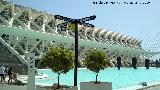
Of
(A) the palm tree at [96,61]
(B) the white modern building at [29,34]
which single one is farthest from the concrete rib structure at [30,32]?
(A) the palm tree at [96,61]

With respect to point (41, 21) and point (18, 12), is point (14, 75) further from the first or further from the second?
point (41, 21)

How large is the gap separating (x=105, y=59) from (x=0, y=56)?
26.7 m

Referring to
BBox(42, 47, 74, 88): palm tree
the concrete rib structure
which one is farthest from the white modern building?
BBox(42, 47, 74, 88): palm tree

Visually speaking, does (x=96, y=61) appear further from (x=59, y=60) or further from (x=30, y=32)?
(x=30, y=32)

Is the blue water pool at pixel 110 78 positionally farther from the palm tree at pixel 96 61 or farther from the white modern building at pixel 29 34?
the palm tree at pixel 96 61

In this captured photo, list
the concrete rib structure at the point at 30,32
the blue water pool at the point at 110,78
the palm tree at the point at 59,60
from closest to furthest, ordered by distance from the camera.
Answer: the palm tree at the point at 59,60
the blue water pool at the point at 110,78
the concrete rib structure at the point at 30,32

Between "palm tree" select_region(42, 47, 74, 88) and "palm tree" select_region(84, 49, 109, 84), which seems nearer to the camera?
"palm tree" select_region(42, 47, 74, 88)

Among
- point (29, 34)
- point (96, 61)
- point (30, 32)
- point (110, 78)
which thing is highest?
point (30, 32)

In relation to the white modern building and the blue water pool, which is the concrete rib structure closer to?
the white modern building

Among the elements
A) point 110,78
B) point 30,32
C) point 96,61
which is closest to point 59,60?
point 96,61

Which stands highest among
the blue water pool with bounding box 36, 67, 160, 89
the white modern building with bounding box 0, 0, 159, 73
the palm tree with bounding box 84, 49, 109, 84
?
the white modern building with bounding box 0, 0, 159, 73

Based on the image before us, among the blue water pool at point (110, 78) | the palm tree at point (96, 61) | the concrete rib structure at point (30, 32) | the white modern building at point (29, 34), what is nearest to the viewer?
the palm tree at point (96, 61)

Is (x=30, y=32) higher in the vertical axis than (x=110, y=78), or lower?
A: higher

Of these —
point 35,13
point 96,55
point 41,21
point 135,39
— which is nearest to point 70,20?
point 96,55
